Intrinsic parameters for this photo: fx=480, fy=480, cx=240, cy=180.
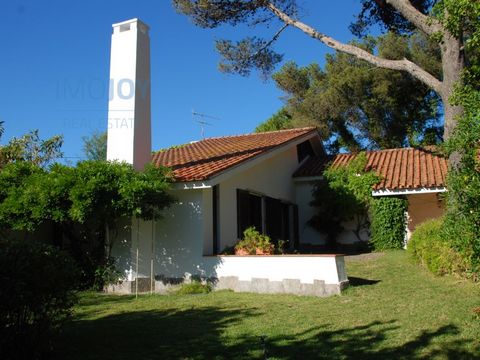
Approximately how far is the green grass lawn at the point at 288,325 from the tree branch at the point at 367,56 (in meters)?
6.25

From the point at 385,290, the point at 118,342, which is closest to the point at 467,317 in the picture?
the point at 385,290

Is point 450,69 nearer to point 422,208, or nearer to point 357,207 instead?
point 357,207

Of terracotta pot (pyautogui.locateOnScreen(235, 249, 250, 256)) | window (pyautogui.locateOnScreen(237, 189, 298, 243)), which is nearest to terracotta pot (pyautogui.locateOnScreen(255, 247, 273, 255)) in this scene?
terracotta pot (pyautogui.locateOnScreen(235, 249, 250, 256))

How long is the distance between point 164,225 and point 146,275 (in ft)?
4.44

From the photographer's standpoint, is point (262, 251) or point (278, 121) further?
point (278, 121)

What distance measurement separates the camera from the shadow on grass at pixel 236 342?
223 inches

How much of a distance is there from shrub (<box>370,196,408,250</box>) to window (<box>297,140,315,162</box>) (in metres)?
4.78

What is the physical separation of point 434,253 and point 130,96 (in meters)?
8.57

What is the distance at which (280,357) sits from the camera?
559cm

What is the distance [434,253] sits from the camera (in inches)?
447

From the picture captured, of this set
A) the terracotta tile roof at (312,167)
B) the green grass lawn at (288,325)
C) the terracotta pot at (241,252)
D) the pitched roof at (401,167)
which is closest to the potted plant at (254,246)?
the terracotta pot at (241,252)

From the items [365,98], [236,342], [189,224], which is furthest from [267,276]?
[365,98]

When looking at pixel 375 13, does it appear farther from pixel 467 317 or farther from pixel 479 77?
pixel 467 317

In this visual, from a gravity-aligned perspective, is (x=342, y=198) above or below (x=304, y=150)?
below
